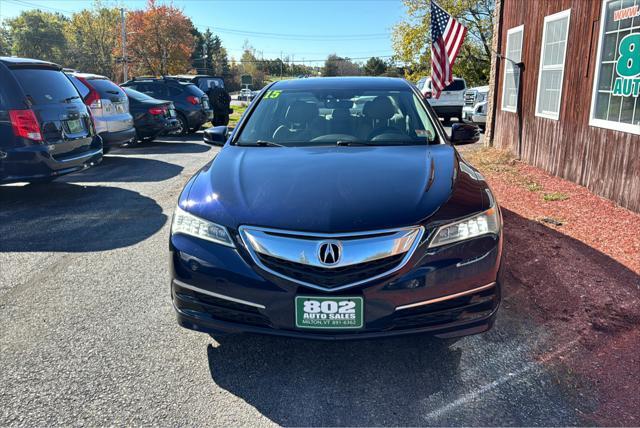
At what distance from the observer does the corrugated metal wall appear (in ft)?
19.8

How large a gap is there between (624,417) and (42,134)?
644cm

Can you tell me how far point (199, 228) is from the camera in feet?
8.61

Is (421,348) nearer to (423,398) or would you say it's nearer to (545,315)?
(423,398)

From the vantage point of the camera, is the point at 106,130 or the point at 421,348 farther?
the point at 106,130

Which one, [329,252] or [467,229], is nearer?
[329,252]

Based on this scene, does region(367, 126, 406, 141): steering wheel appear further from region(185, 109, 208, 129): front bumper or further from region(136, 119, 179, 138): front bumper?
region(185, 109, 208, 129): front bumper

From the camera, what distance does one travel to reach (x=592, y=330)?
3.17 meters

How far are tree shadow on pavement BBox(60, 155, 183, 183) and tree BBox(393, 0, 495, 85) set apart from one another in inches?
958

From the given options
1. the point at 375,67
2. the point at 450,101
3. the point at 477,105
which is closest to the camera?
the point at 477,105

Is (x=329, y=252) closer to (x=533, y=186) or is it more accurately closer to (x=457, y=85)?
(x=533, y=186)

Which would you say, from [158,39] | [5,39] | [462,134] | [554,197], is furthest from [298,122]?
[5,39]

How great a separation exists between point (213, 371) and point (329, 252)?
3.37ft

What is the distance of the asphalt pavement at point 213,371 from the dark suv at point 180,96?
1115 centimetres

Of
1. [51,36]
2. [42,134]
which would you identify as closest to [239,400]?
[42,134]
